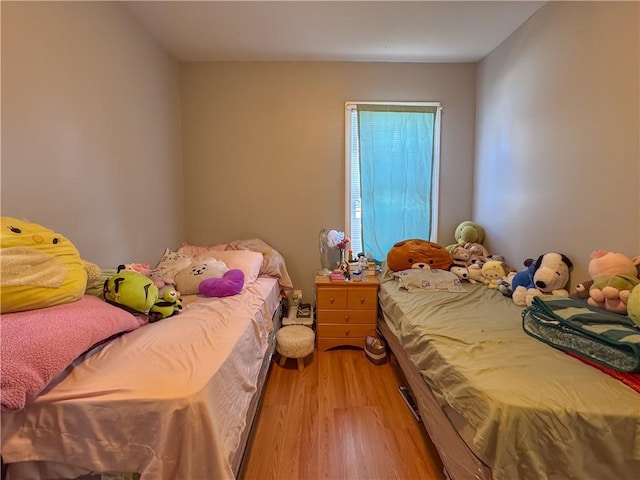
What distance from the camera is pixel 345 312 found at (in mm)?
2881

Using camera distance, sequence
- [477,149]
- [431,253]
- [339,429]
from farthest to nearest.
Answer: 1. [477,149]
2. [431,253]
3. [339,429]

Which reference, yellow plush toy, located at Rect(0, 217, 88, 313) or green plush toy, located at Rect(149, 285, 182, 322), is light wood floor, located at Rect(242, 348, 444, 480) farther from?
yellow plush toy, located at Rect(0, 217, 88, 313)

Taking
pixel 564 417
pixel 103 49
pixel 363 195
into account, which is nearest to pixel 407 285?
pixel 363 195

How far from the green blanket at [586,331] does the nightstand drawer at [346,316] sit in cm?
128

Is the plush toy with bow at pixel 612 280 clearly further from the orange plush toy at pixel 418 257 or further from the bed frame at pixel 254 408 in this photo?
the bed frame at pixel 254 408

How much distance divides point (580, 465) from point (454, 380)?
435mm

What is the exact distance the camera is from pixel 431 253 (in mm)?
2916

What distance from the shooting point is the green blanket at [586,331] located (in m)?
1.28

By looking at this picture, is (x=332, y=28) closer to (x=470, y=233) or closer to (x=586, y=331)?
(x=470, y=233)

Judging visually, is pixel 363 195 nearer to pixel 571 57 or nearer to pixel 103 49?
pixel 571 57

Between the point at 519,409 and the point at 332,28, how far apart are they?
258cm

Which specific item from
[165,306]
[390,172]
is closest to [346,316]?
[390,172]

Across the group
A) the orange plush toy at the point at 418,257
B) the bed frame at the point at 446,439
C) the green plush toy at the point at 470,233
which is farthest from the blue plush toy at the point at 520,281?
the bed frame at the point at 446,439

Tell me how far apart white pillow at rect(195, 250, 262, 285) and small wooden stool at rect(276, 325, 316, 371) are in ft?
1.60
